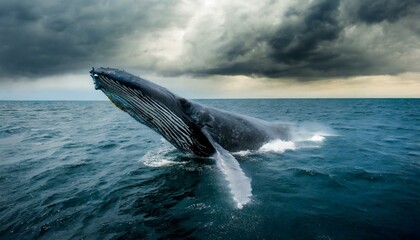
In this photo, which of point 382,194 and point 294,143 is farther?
point 294,143

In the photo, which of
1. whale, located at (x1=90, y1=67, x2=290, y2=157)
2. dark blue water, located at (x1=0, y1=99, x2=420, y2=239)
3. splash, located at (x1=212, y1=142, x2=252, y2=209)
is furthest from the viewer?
whale, located at (x1=90, y1=67, x2=290, y2=157)

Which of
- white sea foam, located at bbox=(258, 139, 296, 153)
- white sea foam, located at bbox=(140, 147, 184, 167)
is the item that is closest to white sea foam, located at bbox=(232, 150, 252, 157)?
white sea foam, located at bbox=(258, 139, 296, 153)

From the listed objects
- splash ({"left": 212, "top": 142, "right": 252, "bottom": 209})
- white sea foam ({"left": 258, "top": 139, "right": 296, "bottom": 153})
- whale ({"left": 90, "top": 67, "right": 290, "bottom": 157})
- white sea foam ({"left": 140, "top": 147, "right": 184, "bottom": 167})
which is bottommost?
white sea foam ({"left": 140, "top": 147, "right": 184, "bottom": 167})

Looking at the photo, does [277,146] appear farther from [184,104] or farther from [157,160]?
[184,104]

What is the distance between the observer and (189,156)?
8.80 meters

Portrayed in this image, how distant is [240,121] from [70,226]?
5380 millimetres

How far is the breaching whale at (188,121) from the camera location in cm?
526

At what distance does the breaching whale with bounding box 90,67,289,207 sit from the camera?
5256mm

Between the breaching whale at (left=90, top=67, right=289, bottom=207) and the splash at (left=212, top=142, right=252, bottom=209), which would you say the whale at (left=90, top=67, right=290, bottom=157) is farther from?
the splash at (left=212, top=142, right=252, bottom=209)

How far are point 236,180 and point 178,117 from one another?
9.20 ft

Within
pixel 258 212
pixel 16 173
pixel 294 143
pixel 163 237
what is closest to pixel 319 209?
pixel 258 212

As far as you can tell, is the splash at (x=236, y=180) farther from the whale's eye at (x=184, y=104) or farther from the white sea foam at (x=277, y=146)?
the white sea foam at (x=277, y=146)

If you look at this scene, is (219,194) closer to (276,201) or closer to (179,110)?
(276,201)

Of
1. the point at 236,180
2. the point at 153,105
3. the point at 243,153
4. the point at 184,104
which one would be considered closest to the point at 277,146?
the point at 243,153
